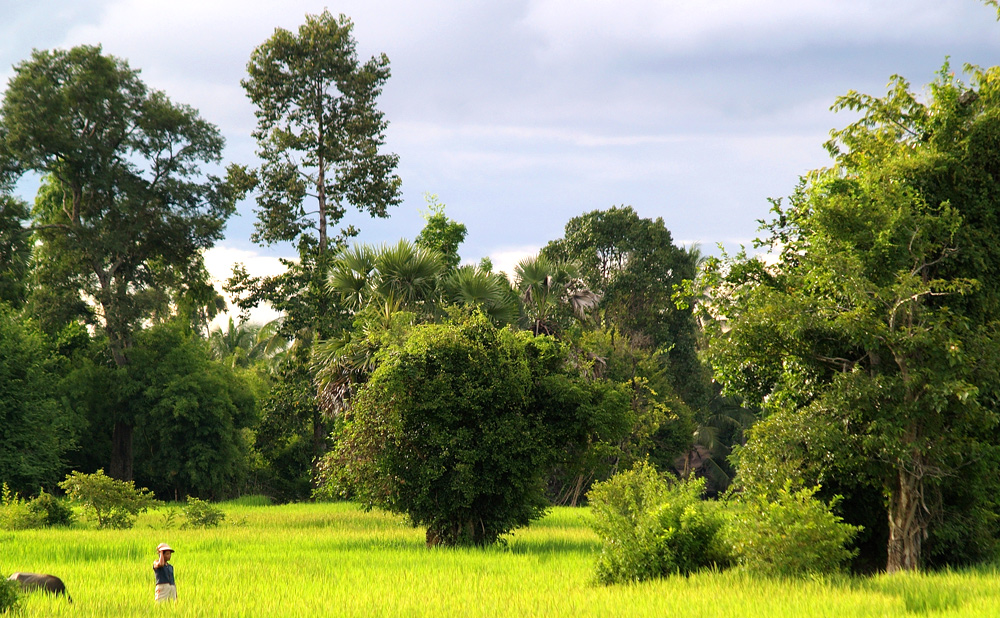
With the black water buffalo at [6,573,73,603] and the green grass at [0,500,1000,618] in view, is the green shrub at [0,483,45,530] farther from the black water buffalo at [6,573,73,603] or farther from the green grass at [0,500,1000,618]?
the black water buffalo at [6,573,73,603]

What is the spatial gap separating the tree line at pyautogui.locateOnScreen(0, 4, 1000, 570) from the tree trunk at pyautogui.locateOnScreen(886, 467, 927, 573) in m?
0.05

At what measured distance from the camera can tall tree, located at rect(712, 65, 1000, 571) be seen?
13602 millimetres

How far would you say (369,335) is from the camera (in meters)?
20.5

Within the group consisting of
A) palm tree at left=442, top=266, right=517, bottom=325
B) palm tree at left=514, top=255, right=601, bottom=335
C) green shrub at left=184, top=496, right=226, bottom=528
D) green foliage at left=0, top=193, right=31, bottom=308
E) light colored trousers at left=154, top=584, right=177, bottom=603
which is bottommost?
green shrub at left=184, top=496, right=226, bottom=528

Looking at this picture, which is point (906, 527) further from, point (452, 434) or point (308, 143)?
point (308, 143)

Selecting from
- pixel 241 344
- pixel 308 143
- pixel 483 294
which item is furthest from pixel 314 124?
pixel 241 344

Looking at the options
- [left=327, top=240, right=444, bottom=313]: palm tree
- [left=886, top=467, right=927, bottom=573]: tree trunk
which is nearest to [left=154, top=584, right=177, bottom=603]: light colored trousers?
[left=886, top=467, right=927, bottom=573]: tree trunk

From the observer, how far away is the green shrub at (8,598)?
34.5 feet

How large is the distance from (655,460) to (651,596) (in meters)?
32.5

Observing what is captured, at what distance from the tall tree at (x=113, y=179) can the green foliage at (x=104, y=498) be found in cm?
1757

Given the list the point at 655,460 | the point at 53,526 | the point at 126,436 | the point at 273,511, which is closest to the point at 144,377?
the point at 126,436

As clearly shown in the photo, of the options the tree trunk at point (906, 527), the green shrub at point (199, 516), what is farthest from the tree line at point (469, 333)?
the green shrub at point (199, 516)

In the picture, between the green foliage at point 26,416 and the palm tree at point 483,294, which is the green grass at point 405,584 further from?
the green foliage at point 26,416

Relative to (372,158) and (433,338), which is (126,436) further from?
(433,338)
